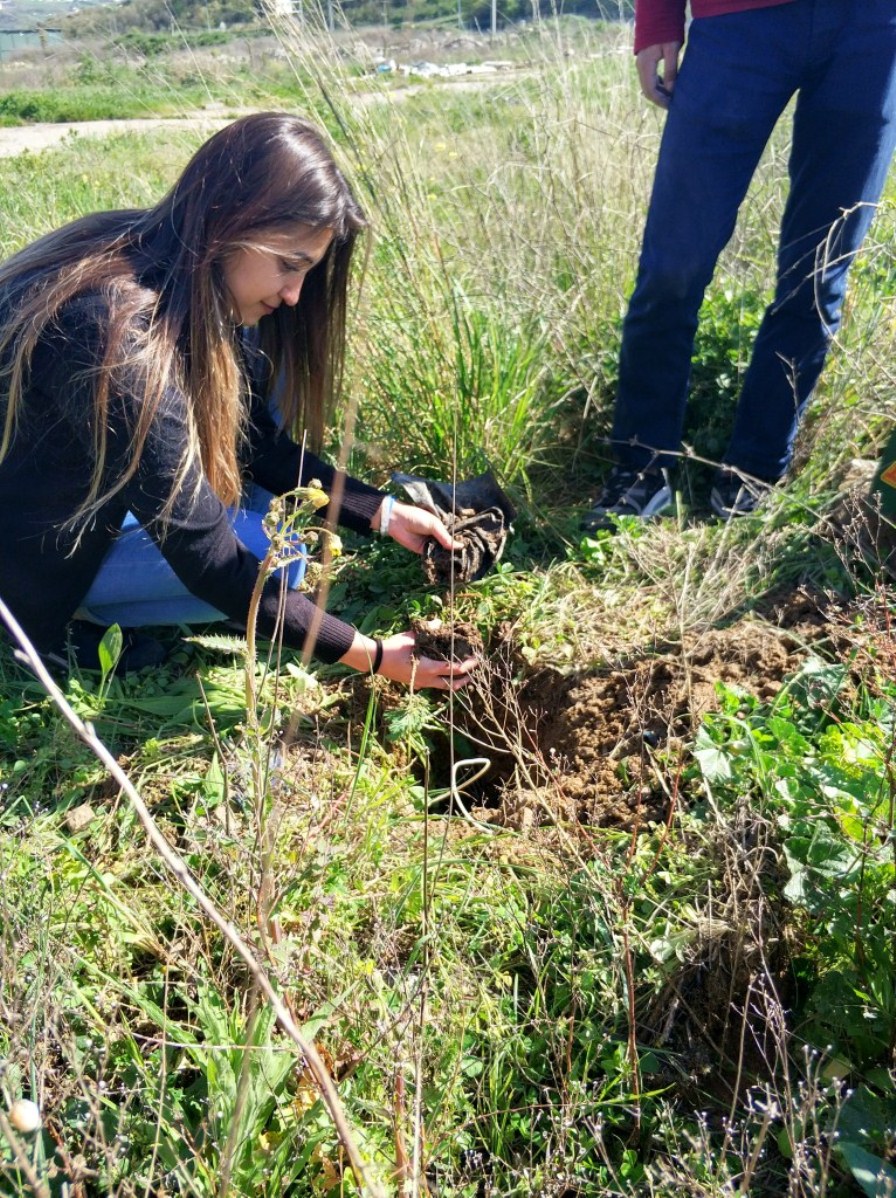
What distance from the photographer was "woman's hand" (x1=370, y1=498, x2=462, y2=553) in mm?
2426

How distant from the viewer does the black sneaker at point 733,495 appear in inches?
107

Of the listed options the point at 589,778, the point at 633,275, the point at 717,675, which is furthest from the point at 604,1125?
the point at 633,275

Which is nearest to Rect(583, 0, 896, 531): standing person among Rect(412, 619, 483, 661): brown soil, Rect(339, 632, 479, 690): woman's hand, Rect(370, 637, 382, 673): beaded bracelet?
Rect(412, 619, 483, 661): brown soil

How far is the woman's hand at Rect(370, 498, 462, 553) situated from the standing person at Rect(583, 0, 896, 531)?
21.1 inches

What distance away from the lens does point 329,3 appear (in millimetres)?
2840

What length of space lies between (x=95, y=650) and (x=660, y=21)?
7.39ft

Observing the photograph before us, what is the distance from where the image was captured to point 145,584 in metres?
2.38

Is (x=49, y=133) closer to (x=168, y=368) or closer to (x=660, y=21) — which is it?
(x=660, y=21)

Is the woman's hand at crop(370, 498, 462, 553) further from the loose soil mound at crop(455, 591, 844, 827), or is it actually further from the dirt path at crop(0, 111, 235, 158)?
the dirt path at crop(0, 111, 235, 158)

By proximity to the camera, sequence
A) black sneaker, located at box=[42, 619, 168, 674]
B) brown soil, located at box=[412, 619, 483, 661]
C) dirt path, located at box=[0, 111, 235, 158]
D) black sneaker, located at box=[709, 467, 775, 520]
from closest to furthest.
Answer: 1. brown soil, located at box=[412, 619, 483, 661]
2. black sneaker, located at box=[42, 619, 168, 674]
3. black sneaker, located at box=[709, 467, 775, 520]
4. dirt path, located at box=[0, 111, 235, 158]

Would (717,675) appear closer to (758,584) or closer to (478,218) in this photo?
(758,584)

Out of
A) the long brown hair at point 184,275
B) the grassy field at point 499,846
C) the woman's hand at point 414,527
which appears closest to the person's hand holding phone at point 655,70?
the grassy field at point 499,846

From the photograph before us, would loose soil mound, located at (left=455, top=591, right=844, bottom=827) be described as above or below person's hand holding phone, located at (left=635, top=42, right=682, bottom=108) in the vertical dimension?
below

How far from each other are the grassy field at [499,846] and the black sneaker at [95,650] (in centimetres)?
7
